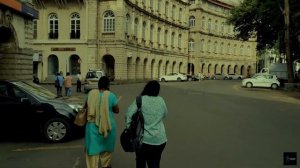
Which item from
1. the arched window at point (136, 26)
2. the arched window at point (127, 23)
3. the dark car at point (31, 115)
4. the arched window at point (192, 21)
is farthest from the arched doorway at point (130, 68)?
the dark car at point (31, 115)

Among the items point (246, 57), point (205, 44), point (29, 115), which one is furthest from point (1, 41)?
point (246, 57)

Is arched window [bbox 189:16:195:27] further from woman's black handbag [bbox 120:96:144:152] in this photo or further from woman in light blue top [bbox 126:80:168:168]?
woman's black handbag [bbox 120:96:144:152]

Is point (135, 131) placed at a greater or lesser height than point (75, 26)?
lesser

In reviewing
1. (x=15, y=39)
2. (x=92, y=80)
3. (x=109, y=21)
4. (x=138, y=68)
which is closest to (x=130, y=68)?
(x=138, y=68)

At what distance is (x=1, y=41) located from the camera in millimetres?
22625

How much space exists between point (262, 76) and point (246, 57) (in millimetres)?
62331

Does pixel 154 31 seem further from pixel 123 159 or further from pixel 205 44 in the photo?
pixel 123 159

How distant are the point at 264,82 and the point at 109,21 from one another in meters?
19.0

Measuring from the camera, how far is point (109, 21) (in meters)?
50.9

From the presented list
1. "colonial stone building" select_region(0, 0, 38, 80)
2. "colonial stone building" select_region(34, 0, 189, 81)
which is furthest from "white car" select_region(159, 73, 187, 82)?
"colonial stone building" select_region(0, 0, 38, 80)

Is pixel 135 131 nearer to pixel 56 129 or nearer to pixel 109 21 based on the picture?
pixel 56 129

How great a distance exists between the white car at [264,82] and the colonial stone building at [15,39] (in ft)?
82.9

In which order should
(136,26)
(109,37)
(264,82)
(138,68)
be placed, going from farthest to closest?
1. (138,68)
2. (136,26)
3. (109,37)
4. (264,82)

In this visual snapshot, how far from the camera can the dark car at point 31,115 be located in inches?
419
